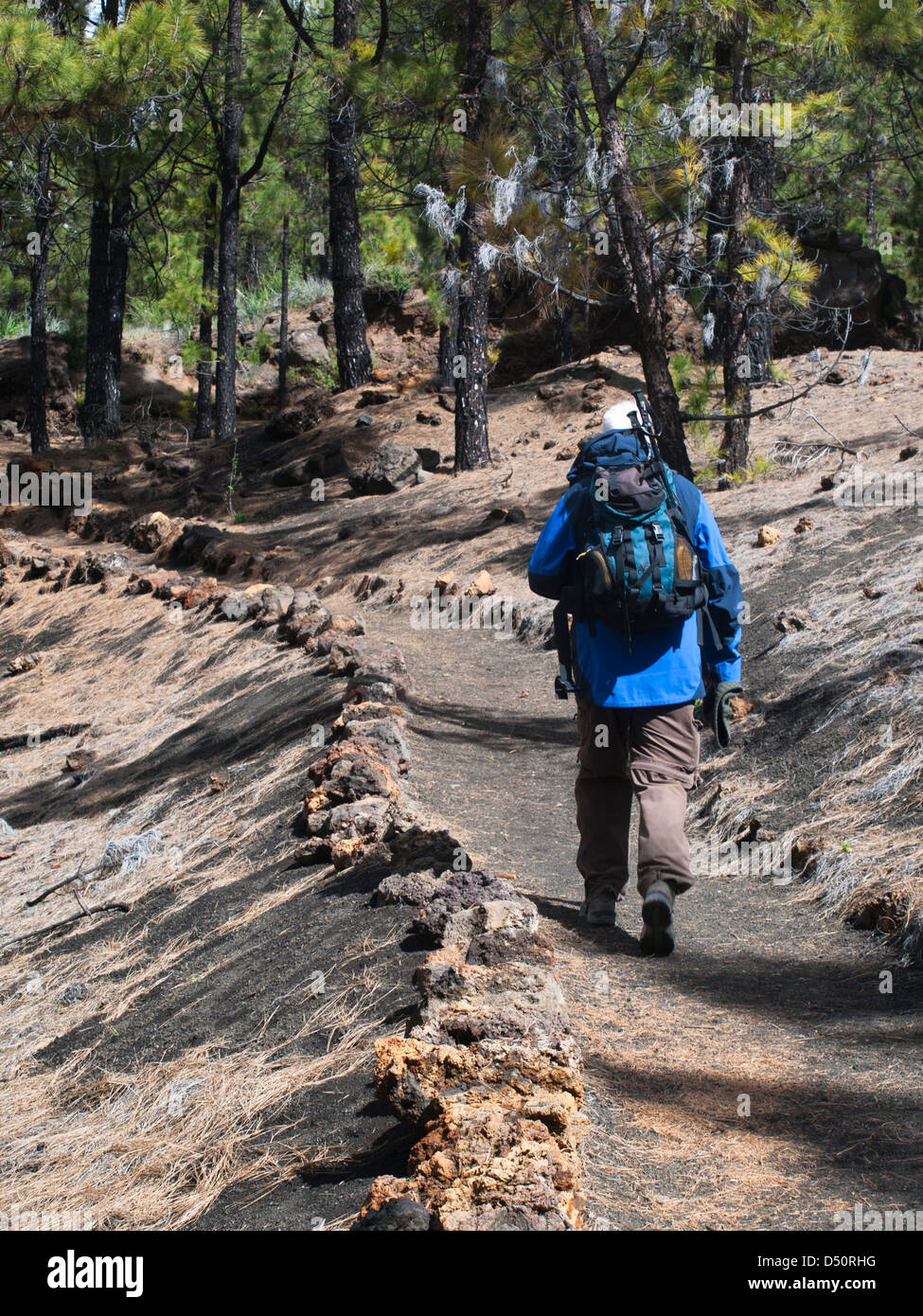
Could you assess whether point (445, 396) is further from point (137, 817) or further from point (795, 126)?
point (137, 817)

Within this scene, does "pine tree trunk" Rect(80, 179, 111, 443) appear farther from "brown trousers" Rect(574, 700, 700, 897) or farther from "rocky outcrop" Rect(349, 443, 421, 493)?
"brown trousers" Rect(574, 700, 700, 897)

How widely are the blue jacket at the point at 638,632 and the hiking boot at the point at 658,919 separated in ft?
2.12

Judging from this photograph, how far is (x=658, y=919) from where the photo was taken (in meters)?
4.29

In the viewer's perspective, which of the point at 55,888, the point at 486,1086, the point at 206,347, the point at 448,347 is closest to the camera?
the point at 486,1086

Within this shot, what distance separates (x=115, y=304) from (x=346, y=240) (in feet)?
19.5

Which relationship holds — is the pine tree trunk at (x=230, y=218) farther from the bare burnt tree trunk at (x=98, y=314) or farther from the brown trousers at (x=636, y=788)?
the brown trousers at (x=636, y=788)

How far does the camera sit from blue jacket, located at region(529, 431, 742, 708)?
444 centimetres

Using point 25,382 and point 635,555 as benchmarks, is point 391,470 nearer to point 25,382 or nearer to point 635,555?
point 635,555

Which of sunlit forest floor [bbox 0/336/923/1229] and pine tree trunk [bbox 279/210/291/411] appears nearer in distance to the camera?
sunlit forest floor [bbox 0/336/923/1229]

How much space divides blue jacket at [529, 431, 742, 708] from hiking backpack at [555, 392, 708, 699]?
6 cm

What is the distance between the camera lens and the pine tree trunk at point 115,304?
69.7 ft

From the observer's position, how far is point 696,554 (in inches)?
178

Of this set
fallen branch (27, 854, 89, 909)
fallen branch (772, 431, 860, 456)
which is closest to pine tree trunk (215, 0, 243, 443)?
fallen branch (772, 431, 860, 456)

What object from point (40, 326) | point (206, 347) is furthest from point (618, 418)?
point (206, 347)
